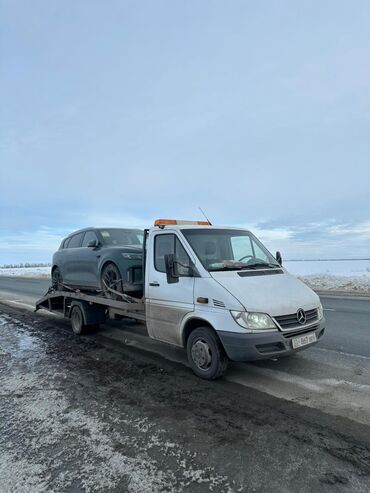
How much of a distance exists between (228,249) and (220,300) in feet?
4.22

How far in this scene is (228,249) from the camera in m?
5.58

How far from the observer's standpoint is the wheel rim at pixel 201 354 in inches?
186

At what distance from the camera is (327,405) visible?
3.94 m

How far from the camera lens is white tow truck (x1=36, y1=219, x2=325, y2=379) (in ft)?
14.3

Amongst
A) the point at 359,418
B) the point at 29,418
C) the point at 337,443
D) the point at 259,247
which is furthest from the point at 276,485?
the point at 259,247

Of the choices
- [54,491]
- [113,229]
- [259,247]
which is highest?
[113,229]

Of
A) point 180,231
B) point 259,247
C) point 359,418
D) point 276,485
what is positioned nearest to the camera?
point 276,485

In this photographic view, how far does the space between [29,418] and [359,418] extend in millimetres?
3532

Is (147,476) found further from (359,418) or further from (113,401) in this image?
(359,418)

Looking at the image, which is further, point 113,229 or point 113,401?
point 113,229

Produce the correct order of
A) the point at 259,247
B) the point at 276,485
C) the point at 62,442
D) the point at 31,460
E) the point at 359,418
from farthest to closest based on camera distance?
the point at 259,247 < the point at 359,418 < the point at 62,442 < the point at 31,460 < the point at 276,485

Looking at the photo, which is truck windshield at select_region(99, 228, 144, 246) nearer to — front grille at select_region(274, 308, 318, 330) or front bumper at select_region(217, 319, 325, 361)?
front bumper at select_region(217, 319, 325, 361)

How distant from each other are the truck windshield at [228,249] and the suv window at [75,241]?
4.39m

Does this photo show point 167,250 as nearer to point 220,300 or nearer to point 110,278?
point 220,300
